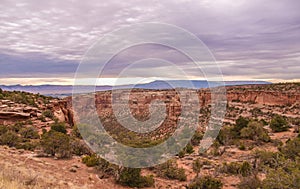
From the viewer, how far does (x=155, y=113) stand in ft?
68.8

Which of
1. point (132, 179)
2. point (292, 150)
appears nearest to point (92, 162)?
point (132, 179)

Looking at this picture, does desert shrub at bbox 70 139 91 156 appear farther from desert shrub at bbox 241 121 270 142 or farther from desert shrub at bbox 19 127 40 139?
desert shrub at bbox 241 121 270 142

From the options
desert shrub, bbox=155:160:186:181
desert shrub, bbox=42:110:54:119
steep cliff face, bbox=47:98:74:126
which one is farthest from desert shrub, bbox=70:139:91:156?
desert shrub, bbox=42:110:54:119

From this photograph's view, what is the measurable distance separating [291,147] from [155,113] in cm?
953

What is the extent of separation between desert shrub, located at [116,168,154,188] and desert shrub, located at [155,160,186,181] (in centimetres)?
156

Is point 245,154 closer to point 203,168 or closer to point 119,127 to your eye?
point 203,168

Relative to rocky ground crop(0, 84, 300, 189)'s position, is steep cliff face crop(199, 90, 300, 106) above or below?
above

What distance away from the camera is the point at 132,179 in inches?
431

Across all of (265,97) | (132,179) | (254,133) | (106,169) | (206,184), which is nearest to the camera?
(206,184)

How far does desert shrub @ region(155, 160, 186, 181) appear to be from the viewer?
12.3 meters

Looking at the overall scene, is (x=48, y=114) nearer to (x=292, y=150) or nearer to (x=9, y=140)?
(x=9, y=140)

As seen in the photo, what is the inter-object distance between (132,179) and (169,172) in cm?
237

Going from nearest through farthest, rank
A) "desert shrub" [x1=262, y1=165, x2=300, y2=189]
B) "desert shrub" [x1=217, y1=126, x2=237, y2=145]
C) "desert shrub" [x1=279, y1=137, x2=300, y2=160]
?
"desert shrub" [x1=262, y1=165, x2=300, y2=189], "desert shrub" [x1=279, y1=137, x2=300, y2=160], "desert shrub" [x1=217, y1=126, x2=237, y2=145]

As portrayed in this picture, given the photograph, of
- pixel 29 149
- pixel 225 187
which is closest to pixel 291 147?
pixel 225 187
